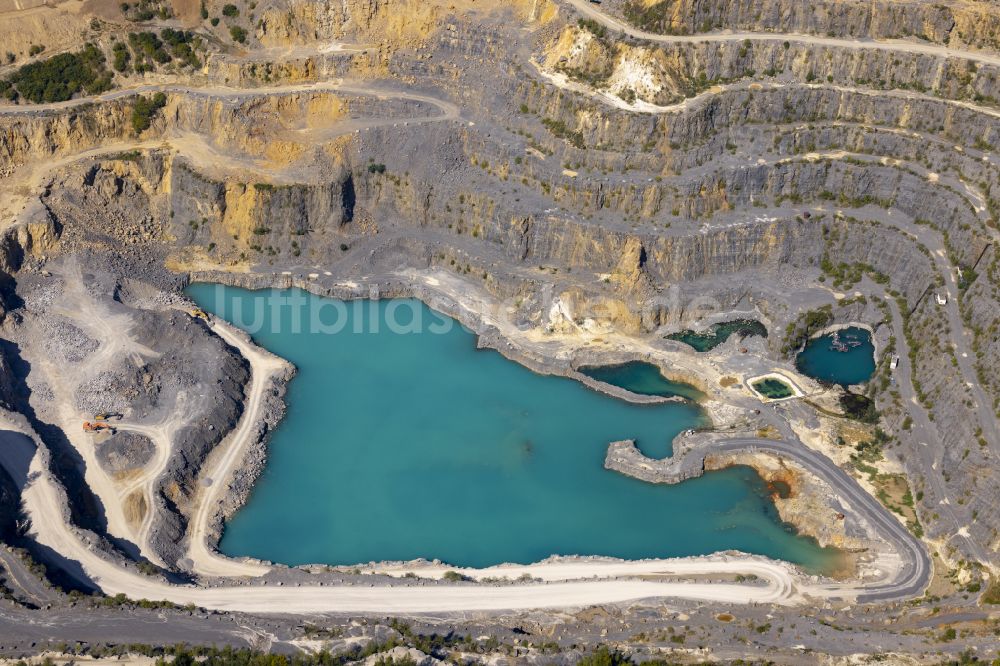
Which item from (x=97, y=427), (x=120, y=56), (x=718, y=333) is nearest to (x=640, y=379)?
(x=718, y=333)

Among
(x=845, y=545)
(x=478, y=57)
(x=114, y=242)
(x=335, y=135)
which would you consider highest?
(x=478, y=57)

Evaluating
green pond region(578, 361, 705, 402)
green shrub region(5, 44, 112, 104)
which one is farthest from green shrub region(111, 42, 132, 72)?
green pond region(578, 361, 705, 402)

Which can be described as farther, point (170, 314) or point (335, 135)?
point (335, 135)

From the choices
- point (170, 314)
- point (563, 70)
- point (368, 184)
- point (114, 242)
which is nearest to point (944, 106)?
point (563, 70)

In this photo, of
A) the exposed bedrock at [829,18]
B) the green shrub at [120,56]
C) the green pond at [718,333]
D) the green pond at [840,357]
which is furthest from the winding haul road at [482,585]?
the exposed bedrock at [829,18]

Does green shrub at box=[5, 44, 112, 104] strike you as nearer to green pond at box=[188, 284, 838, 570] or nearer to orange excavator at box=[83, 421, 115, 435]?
green pond at box=[188, 284, 838, 570]

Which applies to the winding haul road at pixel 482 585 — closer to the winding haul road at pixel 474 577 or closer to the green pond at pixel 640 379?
the winding haul road at pixel 474 577

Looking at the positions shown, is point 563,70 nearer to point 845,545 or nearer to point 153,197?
point 153,197
